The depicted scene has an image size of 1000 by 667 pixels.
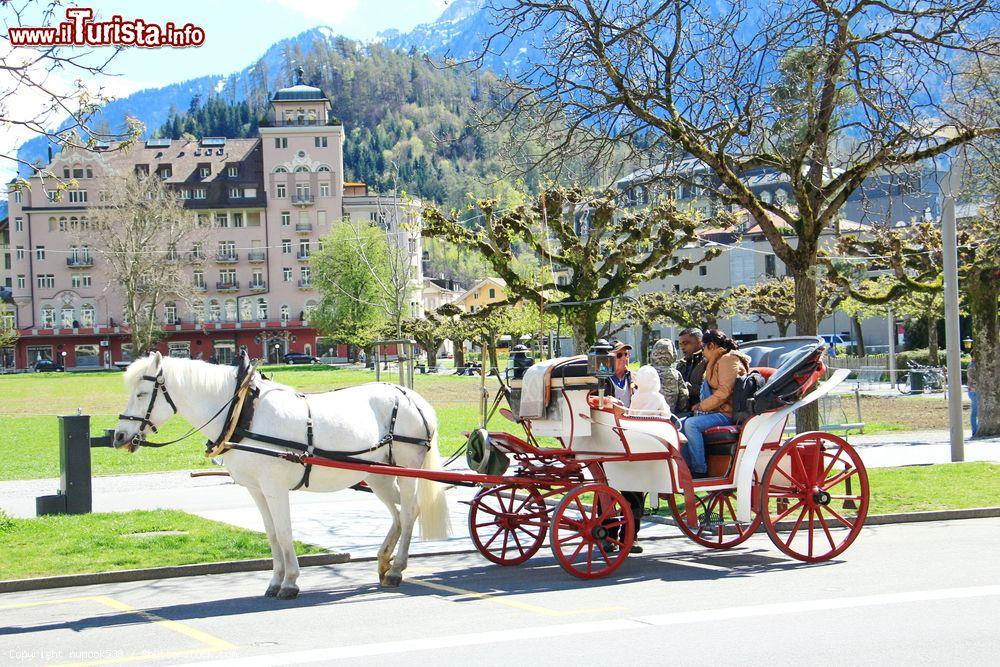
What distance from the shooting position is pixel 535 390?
10688 mm

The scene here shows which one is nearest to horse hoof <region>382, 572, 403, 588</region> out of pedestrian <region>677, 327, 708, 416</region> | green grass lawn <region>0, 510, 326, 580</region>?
green grass lawn <region>0, 510, 326, 580</region>

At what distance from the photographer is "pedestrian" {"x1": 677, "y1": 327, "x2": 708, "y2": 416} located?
12.0 m

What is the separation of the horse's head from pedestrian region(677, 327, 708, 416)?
5360 mm

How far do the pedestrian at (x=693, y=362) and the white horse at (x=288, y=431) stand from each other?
308 cm

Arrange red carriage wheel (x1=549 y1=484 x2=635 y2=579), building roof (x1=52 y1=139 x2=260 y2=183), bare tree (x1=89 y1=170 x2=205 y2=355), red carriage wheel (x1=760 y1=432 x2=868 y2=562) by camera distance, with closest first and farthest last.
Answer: red carriage wheel (x1=549 y1=484 x2=635 y2=579) → red carriage wheel (x1=760 y1=432 x2=868 y2=562) → bare tree (x1=89 y1=170 x2=205 y2=355) → building roof (x1=52 y1=139 x2=260 y2=183)

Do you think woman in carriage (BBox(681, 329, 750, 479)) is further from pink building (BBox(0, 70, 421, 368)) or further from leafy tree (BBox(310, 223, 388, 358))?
pink building (BBox(0, 70, 421, 368))

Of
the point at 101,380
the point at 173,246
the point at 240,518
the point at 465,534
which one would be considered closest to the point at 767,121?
the point at 465,534

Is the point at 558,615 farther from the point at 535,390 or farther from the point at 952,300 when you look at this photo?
the point at 952,300

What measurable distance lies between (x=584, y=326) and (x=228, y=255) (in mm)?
95742

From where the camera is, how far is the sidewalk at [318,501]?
1321 centimetres

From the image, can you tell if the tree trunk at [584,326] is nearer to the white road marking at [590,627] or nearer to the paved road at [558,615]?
the paved road at [558,615]

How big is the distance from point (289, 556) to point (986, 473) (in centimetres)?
1162

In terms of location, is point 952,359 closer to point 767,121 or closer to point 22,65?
point 767,121

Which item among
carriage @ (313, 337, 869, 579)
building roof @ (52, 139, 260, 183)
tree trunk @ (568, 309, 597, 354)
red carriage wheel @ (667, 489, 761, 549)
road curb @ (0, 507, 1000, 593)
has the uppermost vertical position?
building roof @ (52, 139, 260, 183)
